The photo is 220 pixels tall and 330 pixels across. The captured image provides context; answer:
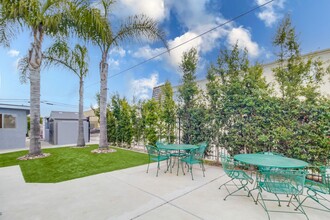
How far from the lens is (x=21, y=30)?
6.66m

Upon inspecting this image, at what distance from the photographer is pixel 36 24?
6.27 metres

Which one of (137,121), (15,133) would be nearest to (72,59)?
(137,121)

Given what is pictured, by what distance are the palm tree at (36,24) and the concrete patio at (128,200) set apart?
282cm

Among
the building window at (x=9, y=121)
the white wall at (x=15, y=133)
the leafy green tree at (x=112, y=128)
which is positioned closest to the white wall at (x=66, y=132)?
the white wall at (x=15, y=133)

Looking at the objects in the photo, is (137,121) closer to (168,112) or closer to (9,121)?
(168,112)

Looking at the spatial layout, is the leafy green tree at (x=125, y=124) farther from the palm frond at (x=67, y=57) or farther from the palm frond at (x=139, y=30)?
the palm frond at (x=139, y=30)

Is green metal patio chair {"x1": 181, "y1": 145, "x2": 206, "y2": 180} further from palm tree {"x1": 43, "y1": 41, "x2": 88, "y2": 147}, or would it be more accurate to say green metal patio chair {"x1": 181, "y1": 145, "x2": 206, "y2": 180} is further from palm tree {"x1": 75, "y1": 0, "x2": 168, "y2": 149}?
palm tree {"x1": 43, "y1": 41, "x2": 88, "y2": 147}

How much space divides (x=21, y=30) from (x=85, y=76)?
134 inches

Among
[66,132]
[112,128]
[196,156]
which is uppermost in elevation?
[112,128]

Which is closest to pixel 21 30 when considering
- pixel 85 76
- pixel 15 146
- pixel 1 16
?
pixel 1 16

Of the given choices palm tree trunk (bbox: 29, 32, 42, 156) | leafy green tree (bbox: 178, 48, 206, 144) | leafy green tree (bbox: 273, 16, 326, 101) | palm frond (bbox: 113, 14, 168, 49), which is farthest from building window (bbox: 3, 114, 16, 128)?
leafy green tree (bbox: 273, 16, 326, 101)

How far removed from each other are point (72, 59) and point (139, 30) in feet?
13.8

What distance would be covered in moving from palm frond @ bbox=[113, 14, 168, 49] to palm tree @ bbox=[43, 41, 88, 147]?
2.93 metres

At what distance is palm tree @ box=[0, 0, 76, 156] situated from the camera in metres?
5.93
